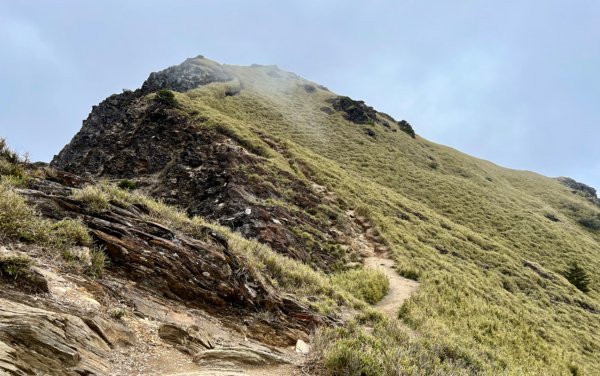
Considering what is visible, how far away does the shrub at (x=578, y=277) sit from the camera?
31297mm

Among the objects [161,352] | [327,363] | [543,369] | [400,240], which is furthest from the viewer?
[400,240]

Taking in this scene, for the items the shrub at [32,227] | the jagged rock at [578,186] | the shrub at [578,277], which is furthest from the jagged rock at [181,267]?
the jagged rock at [578,186]

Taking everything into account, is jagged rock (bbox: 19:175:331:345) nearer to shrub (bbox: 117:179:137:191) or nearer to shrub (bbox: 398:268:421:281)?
shrub (bbox: 398:268:421:281)

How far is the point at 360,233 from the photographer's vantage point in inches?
1005

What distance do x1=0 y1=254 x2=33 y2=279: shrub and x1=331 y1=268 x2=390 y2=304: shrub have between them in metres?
11.8

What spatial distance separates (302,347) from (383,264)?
45.7 ft

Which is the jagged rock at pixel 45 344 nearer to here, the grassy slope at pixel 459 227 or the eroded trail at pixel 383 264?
the grassy slope at pixel 459 227

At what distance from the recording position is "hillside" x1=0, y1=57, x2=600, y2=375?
36.8 ft

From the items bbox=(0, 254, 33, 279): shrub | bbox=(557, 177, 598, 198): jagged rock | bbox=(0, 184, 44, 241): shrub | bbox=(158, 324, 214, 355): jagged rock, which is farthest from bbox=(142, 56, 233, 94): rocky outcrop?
bbox=(557, 177, 598, 198): jagged rock

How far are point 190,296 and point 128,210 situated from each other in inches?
120

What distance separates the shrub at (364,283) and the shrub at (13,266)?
11.8 meters

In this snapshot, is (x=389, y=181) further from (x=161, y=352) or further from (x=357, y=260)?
(x=161, y=352)

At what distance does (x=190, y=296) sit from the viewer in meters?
8.88

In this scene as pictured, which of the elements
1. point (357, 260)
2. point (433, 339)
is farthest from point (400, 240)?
point (433, 339)
